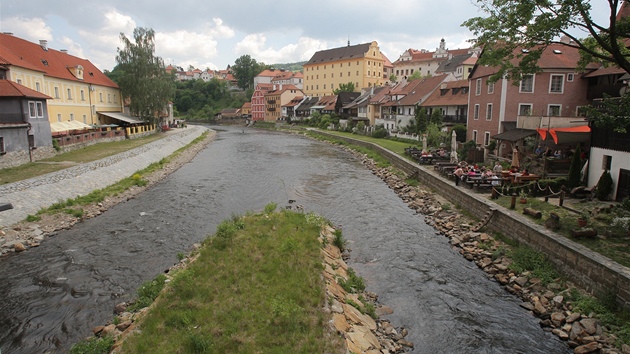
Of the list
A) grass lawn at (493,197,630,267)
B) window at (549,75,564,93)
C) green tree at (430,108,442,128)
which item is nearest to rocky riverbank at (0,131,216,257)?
grass lawn at (493,197,630,267)

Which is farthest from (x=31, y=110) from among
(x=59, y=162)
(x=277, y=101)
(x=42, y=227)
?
(x=277, y=101)

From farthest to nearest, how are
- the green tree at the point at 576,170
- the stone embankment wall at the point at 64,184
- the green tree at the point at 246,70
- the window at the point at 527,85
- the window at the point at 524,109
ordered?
1. the green tree at the point at 246,70
2. the window at the point at 524,109
3. the window at the point at 527,85
4. the green tree at the point at 576,170
5. the stone embankment wall at the point at 64,184

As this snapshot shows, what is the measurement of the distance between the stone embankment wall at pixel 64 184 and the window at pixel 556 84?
94.6ft

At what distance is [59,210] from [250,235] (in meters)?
10.9

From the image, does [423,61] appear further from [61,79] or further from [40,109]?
[40,109]

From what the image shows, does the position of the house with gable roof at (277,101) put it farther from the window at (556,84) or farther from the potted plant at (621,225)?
the potted plant at (621,225)

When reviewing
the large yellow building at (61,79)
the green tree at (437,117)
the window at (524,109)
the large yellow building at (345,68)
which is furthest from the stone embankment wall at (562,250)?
the large yellow building at (345,68)

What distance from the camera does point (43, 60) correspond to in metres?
38.6

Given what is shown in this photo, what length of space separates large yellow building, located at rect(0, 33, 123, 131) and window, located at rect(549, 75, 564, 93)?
3488 cm

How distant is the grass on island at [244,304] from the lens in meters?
6.99

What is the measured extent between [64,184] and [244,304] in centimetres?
1678

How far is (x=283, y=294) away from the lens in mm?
8820

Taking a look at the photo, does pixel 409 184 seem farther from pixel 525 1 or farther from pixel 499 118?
pixel 525 1

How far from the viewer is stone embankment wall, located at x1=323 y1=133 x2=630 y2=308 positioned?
9.71 meters
